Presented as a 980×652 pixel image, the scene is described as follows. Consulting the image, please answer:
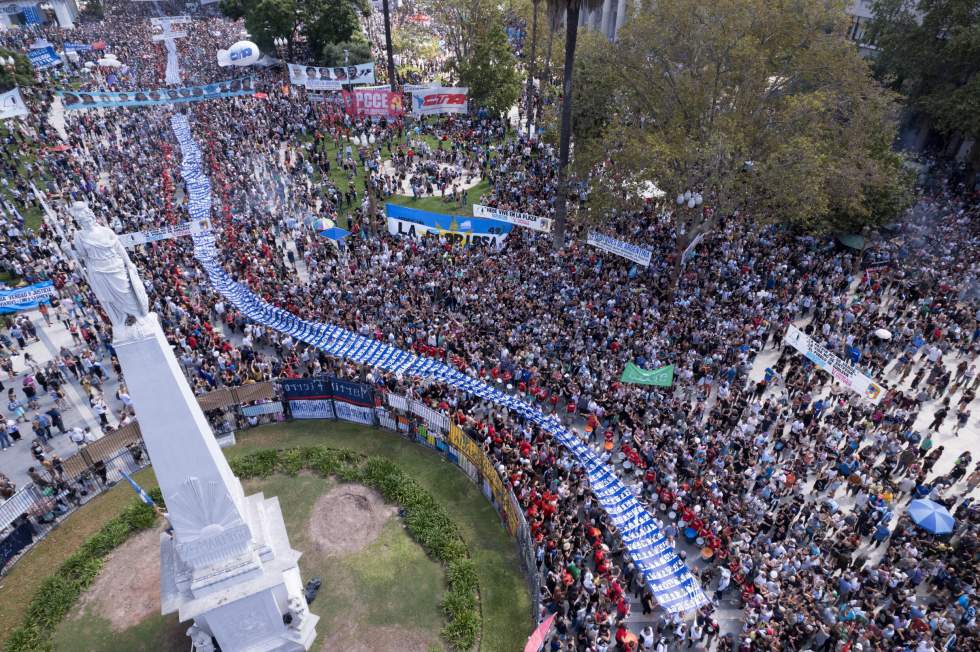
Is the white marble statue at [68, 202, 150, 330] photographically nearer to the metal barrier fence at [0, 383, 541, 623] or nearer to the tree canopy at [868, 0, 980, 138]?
the metal barrier fence at [0, 383, 541, 623]

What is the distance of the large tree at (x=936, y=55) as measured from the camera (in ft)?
126

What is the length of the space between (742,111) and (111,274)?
1088 inches

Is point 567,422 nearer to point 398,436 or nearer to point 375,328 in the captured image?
point 398,436

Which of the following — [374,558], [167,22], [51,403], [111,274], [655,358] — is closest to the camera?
[111,274]

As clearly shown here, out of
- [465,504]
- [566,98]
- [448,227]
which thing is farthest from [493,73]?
[465,504]

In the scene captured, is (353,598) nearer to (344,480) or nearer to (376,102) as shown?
(344,480)

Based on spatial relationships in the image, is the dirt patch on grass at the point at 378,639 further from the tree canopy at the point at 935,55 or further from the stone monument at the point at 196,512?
the tree canopy at the point at 935,55

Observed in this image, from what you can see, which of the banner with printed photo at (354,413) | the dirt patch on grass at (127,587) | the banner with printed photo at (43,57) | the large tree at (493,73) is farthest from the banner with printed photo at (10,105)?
the dirt patch on grass at (127,587)

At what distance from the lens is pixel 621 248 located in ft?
102

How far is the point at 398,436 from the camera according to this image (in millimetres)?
23453

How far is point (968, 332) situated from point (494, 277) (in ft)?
72.8

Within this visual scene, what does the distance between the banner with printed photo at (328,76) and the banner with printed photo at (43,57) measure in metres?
25.3

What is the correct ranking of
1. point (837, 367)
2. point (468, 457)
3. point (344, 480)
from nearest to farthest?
1. point (468, 457)
2. point (344, 480)
3. point (837, 367)

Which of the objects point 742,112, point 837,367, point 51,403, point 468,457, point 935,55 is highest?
point 935,55
